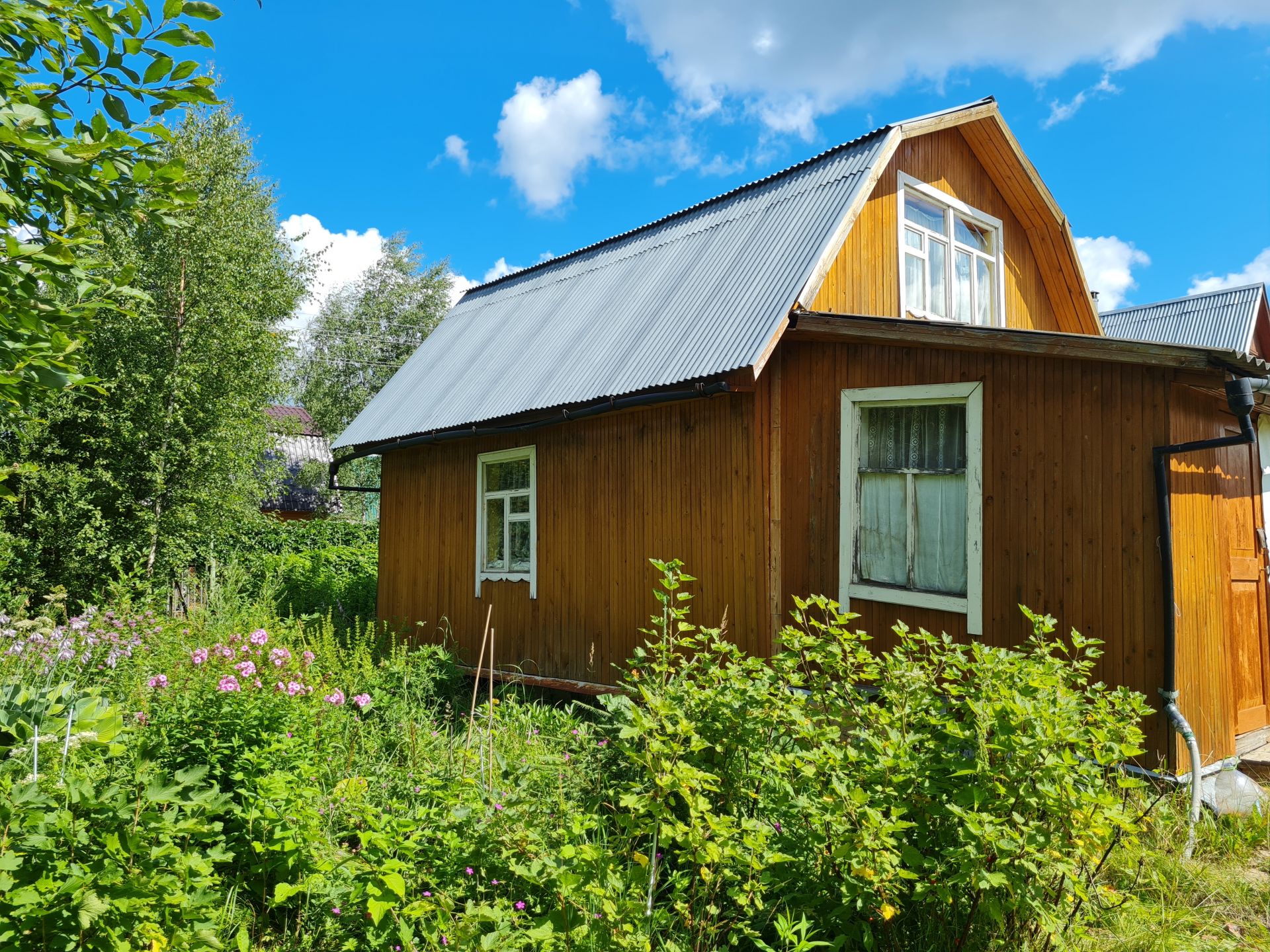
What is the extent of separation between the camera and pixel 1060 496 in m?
5.66

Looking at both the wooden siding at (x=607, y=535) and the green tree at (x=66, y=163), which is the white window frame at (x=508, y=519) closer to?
the wooden siding at (x=607, y=535)

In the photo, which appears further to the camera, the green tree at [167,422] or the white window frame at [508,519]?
the green tree at [167,422]

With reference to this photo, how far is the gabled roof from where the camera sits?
726 centimetres

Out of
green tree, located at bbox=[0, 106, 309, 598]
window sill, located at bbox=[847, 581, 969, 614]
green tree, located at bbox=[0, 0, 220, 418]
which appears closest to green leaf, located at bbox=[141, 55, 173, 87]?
green tree, located at bbox=[0, 0, 220, 418]

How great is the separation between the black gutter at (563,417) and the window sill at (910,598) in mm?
1907

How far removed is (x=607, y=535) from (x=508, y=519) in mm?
1764

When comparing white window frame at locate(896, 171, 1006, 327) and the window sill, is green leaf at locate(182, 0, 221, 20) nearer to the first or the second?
the window sill

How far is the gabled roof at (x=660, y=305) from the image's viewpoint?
7264mm

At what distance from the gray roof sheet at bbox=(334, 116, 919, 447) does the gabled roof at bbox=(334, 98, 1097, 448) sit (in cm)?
2

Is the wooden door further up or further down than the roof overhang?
further down

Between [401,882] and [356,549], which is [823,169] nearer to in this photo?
[401,882]

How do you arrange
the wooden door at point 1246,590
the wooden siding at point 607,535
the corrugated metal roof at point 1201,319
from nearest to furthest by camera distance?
the wooden door at point 1246,590, the wooden siding at point 607,535, the corrugated metal roof at point 1201,319

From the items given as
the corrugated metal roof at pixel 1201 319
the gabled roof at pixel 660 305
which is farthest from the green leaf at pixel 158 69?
the corrugated metal roof at pixel 1201 319

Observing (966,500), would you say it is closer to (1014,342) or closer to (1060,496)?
(1060,496)
